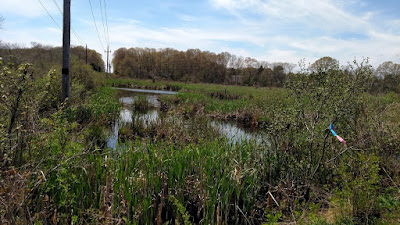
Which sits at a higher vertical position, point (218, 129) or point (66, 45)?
point (66, 45)

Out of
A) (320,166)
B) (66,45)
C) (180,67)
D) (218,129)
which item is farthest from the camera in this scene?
(180,67)

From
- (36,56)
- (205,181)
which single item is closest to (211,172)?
(205,181)

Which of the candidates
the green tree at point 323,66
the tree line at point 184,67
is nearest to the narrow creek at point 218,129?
the green tree at point 323,66

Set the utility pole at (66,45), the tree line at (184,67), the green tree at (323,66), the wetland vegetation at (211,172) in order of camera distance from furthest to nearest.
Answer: the tree line at (184,67), the utility pole at (66,45), the green tree at (323,66), the wetland vegetation at (211,172)

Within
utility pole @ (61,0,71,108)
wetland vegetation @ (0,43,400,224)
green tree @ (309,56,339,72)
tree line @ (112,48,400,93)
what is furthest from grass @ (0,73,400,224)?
tree line @ (112,48,400,93)

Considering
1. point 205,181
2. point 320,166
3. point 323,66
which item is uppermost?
point 323,66

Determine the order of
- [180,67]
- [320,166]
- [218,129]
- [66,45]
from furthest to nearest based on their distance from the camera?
[180,67]
[218,129]
[66,45]
[320,166]

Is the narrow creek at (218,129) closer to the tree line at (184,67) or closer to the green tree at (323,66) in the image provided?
the green tree at (323,66)

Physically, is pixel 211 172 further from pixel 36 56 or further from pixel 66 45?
pixel 36 56

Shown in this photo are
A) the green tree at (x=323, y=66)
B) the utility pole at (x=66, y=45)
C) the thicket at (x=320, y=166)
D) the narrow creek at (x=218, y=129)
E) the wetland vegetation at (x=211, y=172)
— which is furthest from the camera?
the utility pole at (x=66, y=45)

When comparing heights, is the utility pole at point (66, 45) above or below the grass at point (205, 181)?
above

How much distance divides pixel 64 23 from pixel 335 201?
8.46 m

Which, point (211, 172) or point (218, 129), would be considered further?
point (218, 129)

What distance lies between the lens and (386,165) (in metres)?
4.95
